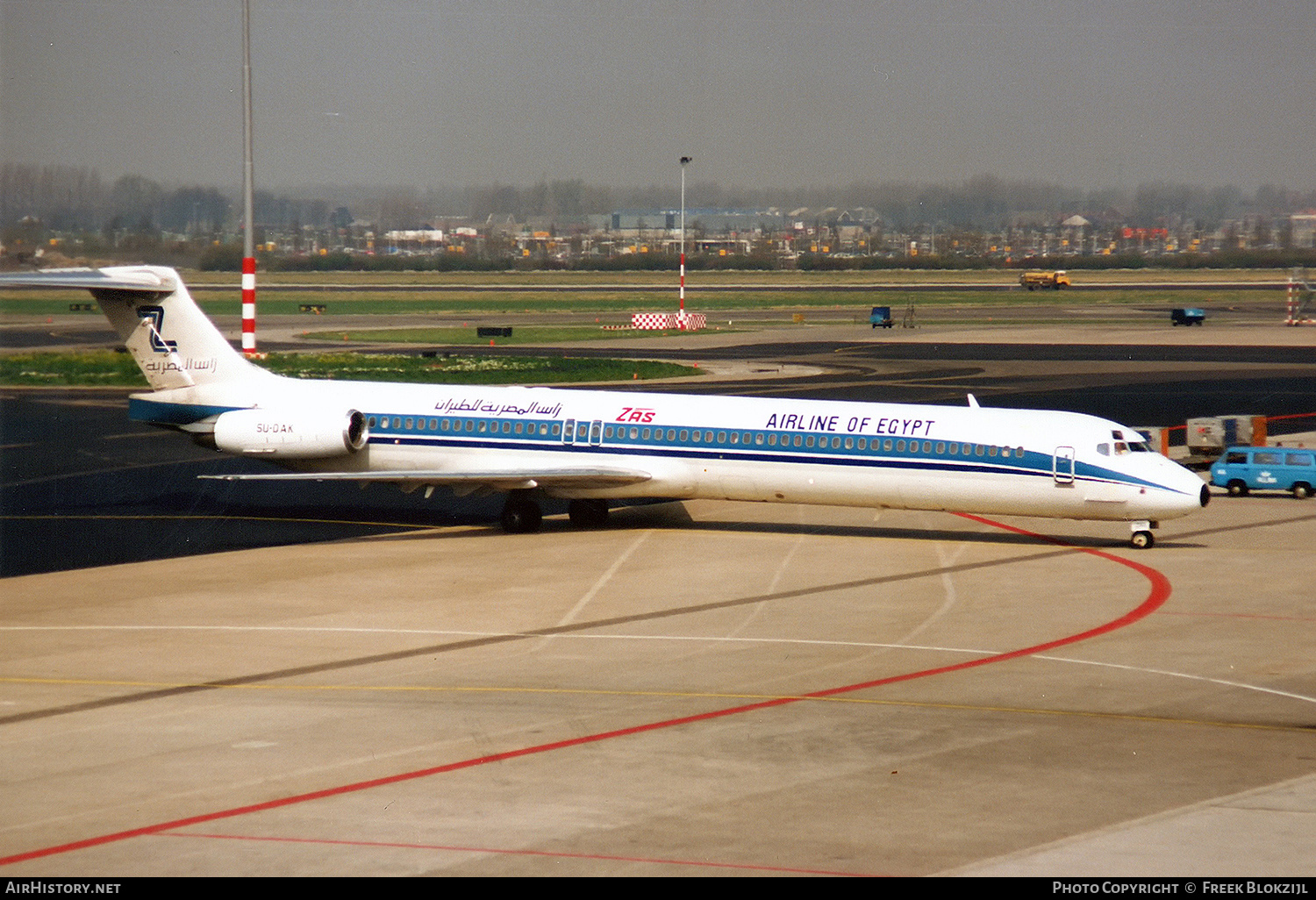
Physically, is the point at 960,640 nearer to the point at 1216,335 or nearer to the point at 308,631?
the point at 308,631

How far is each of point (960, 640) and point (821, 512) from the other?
576 inches

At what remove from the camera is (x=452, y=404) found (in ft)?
122

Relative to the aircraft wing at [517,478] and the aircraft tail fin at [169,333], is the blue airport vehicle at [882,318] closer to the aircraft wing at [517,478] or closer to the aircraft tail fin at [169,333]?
the aircraft tail fin at [169,333]

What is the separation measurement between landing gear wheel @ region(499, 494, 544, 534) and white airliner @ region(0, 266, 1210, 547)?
1.7 inches

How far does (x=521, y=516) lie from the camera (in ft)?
118

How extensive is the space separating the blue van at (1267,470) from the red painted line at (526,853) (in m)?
32.3

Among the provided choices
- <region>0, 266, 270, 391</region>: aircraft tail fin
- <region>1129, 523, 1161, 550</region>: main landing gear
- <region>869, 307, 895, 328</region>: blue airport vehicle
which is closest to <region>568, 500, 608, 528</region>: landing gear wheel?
<region>0, 266, 270, 391</region>: aircraft tail fin

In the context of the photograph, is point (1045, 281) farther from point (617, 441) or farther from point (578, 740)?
point (578, 740)

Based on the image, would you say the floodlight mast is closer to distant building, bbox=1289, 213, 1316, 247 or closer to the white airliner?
the white airliner

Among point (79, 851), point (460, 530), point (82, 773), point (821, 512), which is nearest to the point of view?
point (79, 851)

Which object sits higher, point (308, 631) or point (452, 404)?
point (452, 404)

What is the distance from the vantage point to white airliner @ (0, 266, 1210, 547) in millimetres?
32750

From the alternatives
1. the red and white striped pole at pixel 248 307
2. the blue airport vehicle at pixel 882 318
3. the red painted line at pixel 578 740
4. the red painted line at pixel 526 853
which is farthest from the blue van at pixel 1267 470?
the blue airport vehicle at pixel 882 318
